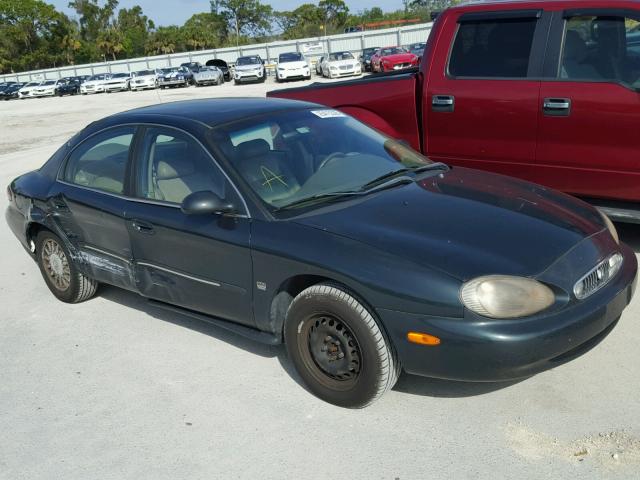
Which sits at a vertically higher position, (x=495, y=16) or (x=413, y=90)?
(x=495, y=16)

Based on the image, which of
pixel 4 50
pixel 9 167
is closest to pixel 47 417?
pixel 9 167

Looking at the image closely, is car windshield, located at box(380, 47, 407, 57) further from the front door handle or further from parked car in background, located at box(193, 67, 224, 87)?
the front door handle

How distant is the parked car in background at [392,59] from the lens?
3097 cm

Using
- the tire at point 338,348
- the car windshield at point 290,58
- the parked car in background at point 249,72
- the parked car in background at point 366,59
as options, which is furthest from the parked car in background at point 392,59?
the tire at point 338,348

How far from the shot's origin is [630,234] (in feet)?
18.8

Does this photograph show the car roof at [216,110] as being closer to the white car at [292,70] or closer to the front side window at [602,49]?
the front side window at [602,49]

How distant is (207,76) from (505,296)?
4114 cm

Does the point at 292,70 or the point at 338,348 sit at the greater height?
the point at 292,70

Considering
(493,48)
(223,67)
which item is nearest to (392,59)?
(223,67)

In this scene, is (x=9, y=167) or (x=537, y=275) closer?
(x=537, y=275)

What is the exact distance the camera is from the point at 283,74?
36.4 meters

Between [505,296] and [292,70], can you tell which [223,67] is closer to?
[292,70]

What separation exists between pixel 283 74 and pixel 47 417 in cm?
3421

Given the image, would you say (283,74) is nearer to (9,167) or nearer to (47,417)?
(9,167)
